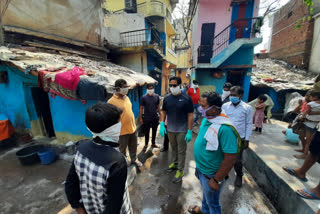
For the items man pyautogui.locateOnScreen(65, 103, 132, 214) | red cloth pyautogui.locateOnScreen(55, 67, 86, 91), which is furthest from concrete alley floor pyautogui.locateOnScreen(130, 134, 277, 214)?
red cloth pyautogui.locateOnScreen(55, 67, 86, 91)

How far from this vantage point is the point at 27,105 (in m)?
4.57

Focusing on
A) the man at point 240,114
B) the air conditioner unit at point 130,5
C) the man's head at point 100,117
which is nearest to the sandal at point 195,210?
the man at point 240,114

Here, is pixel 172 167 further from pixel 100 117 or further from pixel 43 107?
pixel 43 107

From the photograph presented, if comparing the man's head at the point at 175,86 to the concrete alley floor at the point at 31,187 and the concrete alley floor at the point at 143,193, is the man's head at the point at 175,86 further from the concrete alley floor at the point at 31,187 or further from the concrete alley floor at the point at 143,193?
the concrete alley floor at the point at 31,187

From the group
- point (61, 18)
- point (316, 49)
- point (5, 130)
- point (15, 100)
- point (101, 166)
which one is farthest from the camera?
point (316, 49)

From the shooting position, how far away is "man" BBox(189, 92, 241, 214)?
4.97 feet

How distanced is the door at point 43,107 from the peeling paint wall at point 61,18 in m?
2.78

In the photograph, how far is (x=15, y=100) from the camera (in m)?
A: 4.70

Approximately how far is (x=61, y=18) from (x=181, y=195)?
28.9 feet

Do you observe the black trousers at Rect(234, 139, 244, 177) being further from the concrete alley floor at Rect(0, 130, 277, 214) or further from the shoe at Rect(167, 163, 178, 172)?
the shoe at Rect(167, 163, 178, 172)

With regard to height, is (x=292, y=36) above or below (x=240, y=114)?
above

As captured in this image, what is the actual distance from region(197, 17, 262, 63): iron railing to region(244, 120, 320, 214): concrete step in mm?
7508

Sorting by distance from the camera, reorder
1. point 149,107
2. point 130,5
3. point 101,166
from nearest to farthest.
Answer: point 101,166, point 149,107, point 130,5

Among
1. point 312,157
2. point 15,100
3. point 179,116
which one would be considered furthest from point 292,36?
point 15,100
